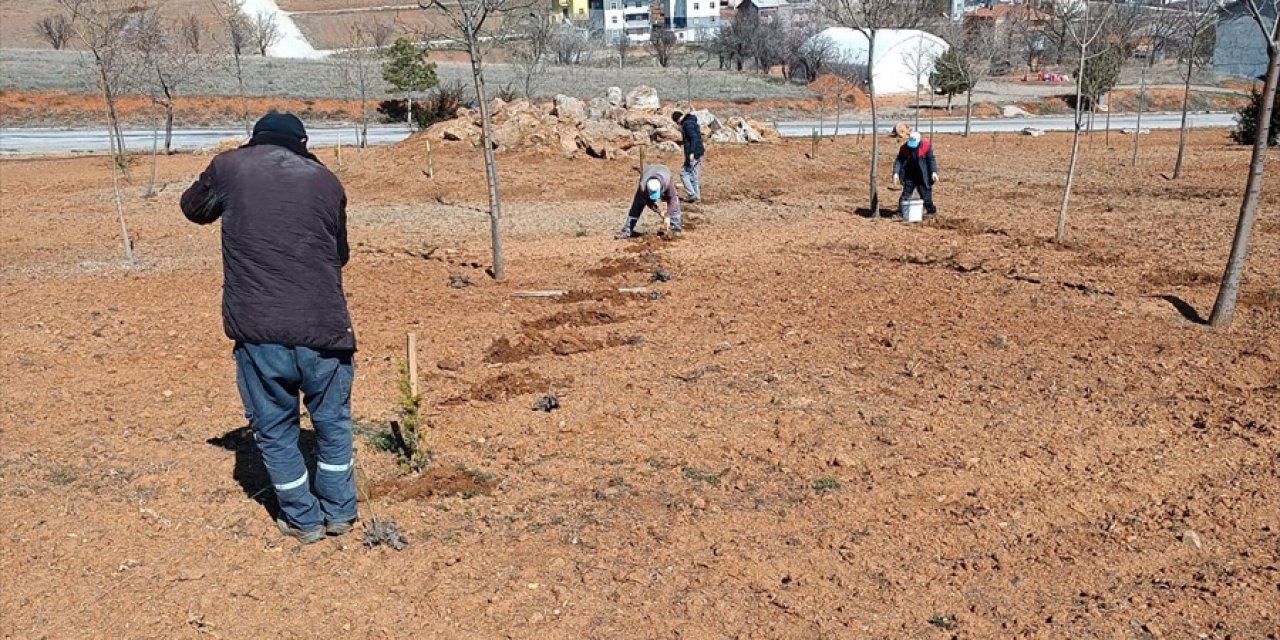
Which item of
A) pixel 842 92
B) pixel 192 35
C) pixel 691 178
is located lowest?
pixel 691 178

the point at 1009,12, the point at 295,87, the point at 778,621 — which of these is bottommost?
the point at 778,621

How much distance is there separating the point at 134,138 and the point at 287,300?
3136cm

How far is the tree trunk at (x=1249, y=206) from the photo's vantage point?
22.2 ft

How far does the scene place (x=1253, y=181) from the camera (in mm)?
6898

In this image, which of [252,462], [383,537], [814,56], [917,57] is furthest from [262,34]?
[383,537]

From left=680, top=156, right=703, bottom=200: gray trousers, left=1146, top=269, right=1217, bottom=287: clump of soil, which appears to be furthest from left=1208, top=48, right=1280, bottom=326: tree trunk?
left=680, top=156, right=703, bottom=200: gray trousers

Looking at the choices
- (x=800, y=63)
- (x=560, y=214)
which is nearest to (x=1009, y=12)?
(x=800, y=63)

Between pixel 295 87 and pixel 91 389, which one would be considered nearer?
pixel 91 389

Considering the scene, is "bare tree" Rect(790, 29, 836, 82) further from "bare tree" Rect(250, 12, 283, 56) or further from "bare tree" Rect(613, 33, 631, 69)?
"bare tree" Rect(250, 12, 283, 56)

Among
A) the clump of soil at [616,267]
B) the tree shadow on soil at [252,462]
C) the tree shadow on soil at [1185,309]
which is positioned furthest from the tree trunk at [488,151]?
the tree shadow on soil at [1185,309]

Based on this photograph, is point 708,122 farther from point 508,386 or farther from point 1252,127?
point 508,386

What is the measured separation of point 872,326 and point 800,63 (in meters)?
51.4

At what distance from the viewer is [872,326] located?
7.64 m

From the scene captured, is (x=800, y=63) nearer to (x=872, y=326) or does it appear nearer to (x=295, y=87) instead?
(x=295, y=87)
